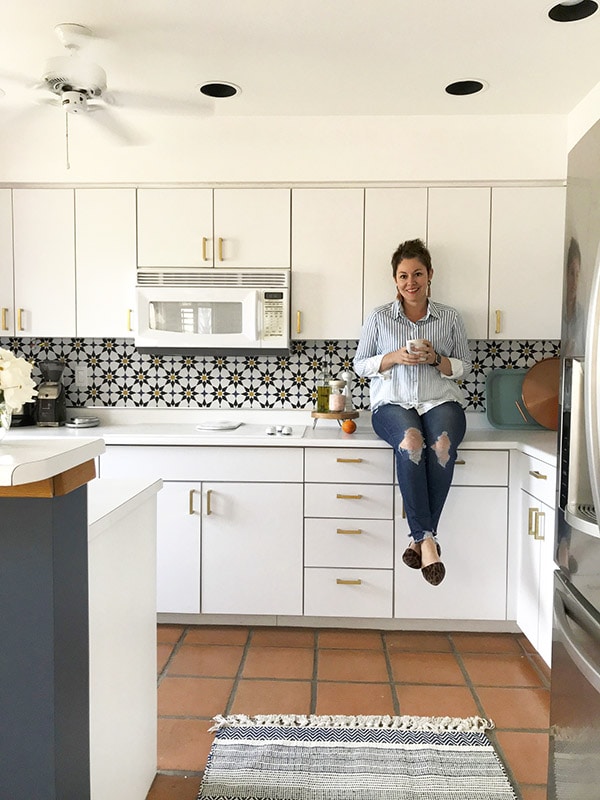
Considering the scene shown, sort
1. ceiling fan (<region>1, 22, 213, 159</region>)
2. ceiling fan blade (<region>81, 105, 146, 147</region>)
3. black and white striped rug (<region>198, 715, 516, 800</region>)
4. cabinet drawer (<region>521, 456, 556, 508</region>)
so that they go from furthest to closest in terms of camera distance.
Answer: cabinet drawer (<region>521, 456, 556, 508</region>) < ceiling fan blade (<region>81, 105, 146, 147</region>) < ceiling fan (<region>1, 22, 213, 159</region>) < black and white striped rug (<region>198, 715, 516, 800</region>)

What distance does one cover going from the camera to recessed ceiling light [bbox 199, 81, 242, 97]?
2994 millimetres

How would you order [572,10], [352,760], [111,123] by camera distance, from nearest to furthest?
[352,760] < [572,10] < [111,123]

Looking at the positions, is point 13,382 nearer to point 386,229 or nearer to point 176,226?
point 176,226

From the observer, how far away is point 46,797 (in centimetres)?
120

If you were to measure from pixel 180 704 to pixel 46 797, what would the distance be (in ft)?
4.39

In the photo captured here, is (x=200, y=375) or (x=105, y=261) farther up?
(x=105, y=261)

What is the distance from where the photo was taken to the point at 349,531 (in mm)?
3098

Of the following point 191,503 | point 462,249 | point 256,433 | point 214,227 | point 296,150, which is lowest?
point 191,503

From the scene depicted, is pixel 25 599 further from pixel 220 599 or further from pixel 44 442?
pixel 220 599

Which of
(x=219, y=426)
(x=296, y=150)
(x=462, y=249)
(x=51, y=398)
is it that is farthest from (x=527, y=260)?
(x=51, y=398)

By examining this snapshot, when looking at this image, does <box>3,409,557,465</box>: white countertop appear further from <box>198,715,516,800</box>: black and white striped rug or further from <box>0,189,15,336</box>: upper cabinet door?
<box>198,715,516,800</box>: black and white striped rug

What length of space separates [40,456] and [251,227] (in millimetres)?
2448

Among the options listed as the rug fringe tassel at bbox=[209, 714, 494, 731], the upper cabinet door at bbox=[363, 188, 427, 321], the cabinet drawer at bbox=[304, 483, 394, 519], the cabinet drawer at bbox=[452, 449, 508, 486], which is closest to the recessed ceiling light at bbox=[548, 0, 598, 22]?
the upper cabinet door at bbox=[363, 188, 427, 321]

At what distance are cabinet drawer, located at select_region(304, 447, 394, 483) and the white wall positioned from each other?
1.35 m
